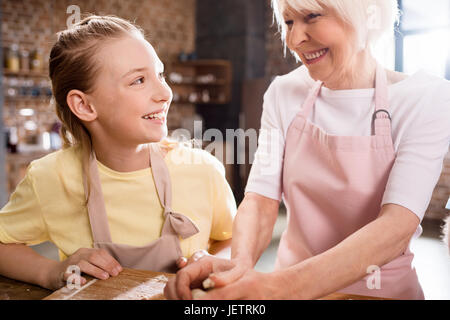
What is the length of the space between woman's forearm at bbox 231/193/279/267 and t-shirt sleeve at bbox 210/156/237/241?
0.15m

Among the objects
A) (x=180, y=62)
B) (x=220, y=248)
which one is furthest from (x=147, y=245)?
(x=180, y=62)

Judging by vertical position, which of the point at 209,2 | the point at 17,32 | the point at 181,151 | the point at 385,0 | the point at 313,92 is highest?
the point at 209,2

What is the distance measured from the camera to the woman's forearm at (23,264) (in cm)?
84

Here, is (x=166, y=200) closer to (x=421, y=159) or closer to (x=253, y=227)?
(x=253, y=227)

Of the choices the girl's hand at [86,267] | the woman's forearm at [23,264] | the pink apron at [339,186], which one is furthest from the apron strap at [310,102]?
the woman's forearm at [23,264]

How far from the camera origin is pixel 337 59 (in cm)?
76

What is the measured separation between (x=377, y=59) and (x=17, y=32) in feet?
16.7

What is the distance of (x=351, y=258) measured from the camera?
668 mm

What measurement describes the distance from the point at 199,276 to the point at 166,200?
0.39 m

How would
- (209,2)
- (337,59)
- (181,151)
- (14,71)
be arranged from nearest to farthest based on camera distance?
(337,59) → (181,151) → (14,71) → (209,2)

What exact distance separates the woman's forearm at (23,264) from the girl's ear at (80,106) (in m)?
0.31

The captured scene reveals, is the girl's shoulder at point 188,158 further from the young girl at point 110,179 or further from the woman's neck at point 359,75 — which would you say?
the woman's neck at point 359,75
